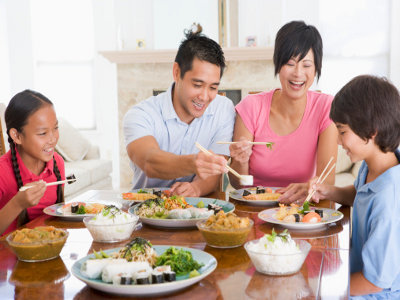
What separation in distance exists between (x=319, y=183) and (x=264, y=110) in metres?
0.70

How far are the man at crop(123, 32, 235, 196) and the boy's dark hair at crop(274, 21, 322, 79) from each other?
28cm

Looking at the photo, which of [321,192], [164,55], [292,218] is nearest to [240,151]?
[321,192]

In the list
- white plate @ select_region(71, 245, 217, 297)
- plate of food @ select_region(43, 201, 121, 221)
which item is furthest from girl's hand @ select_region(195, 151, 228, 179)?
white plate @ select_region(71, 245, 217, 297)

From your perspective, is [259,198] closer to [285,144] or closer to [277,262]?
[285,144]

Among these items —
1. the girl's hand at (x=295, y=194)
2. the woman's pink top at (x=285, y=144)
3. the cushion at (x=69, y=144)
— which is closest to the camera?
the girl's hand at (x=295, y=194)

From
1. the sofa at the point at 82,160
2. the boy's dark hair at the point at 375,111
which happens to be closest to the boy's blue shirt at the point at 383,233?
the boy's dark hair at the point at 375,111

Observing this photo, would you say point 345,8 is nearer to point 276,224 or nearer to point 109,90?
point 109,90

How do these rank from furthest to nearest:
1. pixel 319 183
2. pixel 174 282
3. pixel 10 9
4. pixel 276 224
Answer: pixel 10 9
pixel 319 183
pixel 276 224
pixel 174 282

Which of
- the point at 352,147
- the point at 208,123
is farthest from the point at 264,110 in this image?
the point at 352,147

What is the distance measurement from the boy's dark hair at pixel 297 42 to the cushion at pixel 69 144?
3729mm

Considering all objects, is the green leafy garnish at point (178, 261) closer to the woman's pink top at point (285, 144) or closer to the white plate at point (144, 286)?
the white plate at point (144, 286)

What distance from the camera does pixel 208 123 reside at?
97.7 inches

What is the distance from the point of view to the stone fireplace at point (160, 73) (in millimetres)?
6516

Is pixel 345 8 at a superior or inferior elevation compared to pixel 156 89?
superior
